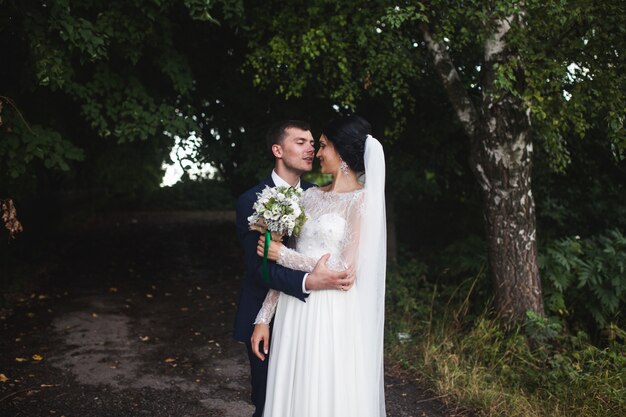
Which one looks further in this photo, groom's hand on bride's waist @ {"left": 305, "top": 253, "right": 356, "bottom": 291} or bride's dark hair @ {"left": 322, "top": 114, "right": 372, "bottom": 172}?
bride's dark hair @ {"left": 322, "top": 114, "right": 372, "bottom": 172}

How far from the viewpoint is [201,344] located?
7250 millimetres

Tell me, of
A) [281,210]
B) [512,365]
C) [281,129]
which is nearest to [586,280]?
[512,365]

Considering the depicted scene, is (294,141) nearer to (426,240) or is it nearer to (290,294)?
(290,294)

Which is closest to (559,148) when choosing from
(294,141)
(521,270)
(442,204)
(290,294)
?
(521,270)

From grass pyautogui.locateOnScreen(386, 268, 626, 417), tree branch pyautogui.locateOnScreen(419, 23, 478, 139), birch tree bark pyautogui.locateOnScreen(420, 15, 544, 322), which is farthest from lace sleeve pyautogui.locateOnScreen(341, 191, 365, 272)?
tree branch pyautogui.locateOnScreen(419, 23, 478, 139)

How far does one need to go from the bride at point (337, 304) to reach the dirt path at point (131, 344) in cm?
195

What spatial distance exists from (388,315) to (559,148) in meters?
2.92

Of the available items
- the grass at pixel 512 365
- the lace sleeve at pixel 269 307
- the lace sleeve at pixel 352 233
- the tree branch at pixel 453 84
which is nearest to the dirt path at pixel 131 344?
the grass at pixel 512 365

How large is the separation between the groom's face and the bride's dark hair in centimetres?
38

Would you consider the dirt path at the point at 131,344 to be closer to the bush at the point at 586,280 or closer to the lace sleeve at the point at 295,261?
Answer: the lace sleeve at the point at 295,261

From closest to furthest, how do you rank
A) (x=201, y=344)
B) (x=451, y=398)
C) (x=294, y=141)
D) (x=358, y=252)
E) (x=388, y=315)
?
(x=358, y=252), (x=294, y=141), (x=451, y=398), (x=201, y=344), (x=388, y=315)

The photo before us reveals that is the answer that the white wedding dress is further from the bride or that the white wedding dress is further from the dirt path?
the dirt path

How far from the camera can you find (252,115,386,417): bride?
3422mm

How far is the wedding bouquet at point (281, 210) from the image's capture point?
328 cm
